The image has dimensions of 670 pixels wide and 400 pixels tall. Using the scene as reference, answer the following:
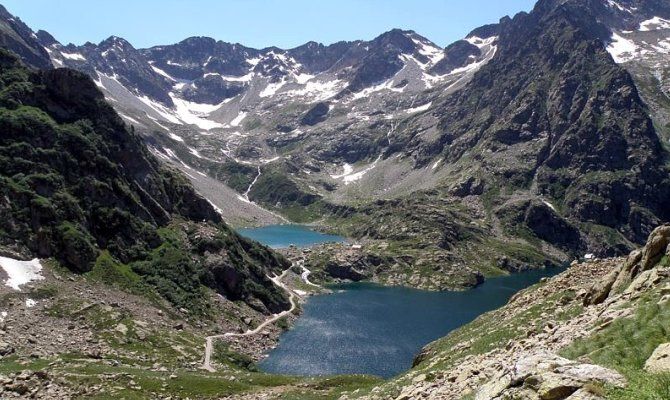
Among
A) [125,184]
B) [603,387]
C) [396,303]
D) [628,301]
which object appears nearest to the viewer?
[603,387]

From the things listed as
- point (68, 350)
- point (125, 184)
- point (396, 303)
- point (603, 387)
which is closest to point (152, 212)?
point (125, 184)

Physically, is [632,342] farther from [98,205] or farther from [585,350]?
[98,205]

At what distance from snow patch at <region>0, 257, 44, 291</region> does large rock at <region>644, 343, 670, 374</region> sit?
98885 millimetres

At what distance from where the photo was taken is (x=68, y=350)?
8181 cm

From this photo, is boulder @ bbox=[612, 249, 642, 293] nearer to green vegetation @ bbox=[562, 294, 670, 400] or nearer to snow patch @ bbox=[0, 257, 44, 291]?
green vegetation @ bbox=[562, 294, 670, 400]

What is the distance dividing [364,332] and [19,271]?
83.8 meters

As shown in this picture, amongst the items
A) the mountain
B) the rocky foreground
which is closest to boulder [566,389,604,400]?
the rocky foreground

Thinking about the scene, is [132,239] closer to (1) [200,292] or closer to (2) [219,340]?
(1) [200,292]

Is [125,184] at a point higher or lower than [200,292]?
higher

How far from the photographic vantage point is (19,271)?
98312mm

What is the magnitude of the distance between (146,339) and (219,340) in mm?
20263

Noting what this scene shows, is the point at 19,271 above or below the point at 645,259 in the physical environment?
below

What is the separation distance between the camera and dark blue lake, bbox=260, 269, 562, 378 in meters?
117

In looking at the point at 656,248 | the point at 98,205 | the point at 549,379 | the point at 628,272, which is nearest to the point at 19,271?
the point at 98,205
